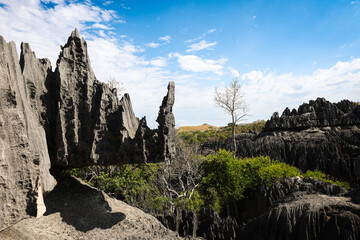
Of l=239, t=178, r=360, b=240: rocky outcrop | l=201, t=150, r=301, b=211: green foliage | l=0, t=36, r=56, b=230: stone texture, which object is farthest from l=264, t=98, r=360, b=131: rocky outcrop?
l=0, t=36, r=56, b=230: stone texture

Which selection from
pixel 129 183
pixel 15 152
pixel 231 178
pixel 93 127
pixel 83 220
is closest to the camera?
pixel 15 152

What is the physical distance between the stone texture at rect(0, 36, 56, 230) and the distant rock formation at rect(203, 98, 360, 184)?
15130 millimetres

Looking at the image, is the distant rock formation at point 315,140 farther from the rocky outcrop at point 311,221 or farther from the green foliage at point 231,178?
the rocky outcrop at point 311,221

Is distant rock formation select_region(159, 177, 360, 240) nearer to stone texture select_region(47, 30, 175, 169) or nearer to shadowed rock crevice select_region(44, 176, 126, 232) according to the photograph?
shadowed rock crevice select_region(44, 176, 126, 232)

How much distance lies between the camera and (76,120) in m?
6.28

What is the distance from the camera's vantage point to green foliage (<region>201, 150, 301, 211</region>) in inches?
543

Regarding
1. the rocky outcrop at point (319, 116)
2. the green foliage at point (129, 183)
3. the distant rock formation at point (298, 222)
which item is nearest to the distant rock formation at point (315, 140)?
the rocky outcrop at point (319, 116)

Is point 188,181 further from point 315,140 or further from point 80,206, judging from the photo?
point 315,140

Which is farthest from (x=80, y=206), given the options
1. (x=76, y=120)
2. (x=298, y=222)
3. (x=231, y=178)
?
(x=231, y=178)

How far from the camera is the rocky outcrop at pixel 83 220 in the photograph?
5492 mm

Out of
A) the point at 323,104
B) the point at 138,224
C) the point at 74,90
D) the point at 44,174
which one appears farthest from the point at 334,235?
the point at 323,104

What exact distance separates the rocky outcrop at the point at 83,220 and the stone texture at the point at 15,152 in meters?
0.71

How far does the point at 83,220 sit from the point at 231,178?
9.36 m

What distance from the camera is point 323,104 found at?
83.4 ft
